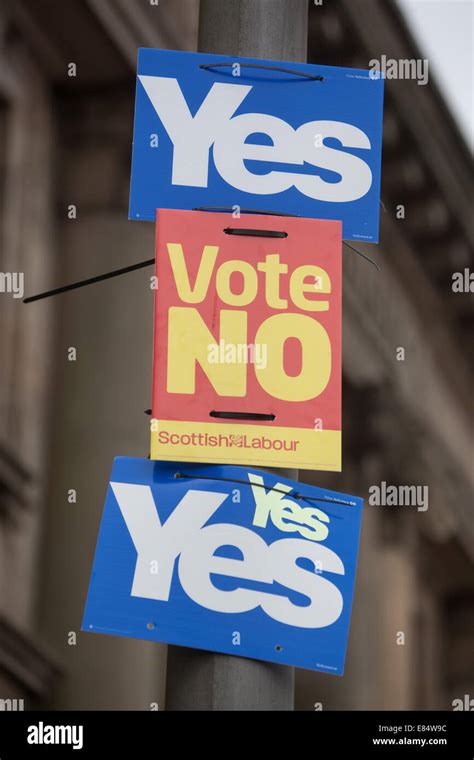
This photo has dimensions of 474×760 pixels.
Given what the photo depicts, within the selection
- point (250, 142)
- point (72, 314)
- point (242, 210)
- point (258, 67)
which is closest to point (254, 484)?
point (242, 210)

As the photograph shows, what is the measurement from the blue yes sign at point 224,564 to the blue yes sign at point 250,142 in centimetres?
113

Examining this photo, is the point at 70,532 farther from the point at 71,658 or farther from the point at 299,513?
the point at 299,513

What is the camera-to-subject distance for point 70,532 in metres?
14.9

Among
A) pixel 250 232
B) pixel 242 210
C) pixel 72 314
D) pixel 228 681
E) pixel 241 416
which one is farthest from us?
pixel 72 314

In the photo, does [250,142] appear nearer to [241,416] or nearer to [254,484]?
[241,416]

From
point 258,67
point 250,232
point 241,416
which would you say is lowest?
point 241,416

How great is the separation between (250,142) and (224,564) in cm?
171

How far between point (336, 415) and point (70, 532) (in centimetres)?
980

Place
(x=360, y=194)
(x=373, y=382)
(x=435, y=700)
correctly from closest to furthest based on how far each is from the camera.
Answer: (x=360, y=194), (x=373, y=382), (x=435, y=700)

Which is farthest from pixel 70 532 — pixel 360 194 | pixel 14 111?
pixel 360 194

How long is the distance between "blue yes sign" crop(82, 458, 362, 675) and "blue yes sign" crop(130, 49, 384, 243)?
1.13 metres

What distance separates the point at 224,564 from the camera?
203 inches

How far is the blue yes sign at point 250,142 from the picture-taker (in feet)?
18.8
